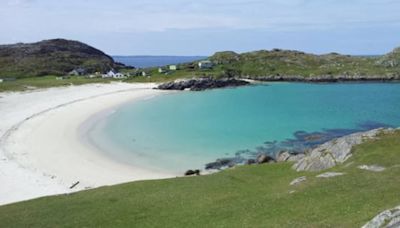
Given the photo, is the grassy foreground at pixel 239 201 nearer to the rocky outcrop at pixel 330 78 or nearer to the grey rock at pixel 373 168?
the grey rock at pixel 373 168

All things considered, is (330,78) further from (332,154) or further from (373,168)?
(373,168)

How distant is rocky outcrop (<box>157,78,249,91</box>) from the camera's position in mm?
159375

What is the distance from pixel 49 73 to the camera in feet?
633

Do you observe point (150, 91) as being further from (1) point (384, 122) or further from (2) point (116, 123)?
(1) point (384, 122)

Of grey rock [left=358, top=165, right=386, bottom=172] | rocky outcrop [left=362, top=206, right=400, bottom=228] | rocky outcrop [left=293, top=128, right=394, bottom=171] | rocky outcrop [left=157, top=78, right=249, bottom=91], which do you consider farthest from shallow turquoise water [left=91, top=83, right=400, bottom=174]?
rocky outcrop [left=362, top=206, right=400, bottom=228]

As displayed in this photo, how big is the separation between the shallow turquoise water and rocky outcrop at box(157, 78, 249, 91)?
9766 millimetres

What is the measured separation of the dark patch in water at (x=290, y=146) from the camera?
56403 millimetres

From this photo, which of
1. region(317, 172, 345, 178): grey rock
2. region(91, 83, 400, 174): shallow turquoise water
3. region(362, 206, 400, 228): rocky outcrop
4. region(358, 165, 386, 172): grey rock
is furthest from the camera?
region(91, 83, 400, 174): shallow turquoise water

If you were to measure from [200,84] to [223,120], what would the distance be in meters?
71.1

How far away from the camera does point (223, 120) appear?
93.6 metres

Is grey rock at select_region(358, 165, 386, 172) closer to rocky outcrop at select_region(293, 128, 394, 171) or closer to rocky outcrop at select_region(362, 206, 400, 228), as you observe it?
rocky outcrop at select_region(293, 128, 394, 171)

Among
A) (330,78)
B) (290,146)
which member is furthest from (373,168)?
(330,78)

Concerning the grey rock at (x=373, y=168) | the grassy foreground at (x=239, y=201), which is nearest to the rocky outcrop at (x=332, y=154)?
the grassy foreground at (x=239, y=201)

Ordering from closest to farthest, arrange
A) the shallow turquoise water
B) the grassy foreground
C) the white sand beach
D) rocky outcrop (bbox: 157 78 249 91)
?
the grassy foreground
the white sand beach
the shallow turquoise water
rocky outcrop (bbox: 157 78 249 91)
